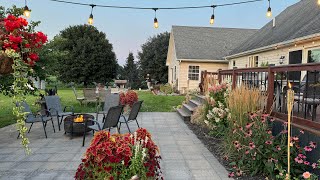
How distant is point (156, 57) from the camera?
29.4m

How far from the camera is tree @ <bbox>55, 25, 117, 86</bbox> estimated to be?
25797mm

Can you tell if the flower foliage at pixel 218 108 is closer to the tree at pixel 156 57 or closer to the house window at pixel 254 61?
the house window at pixel 254 61

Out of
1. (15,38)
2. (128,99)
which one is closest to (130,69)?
(128,99)

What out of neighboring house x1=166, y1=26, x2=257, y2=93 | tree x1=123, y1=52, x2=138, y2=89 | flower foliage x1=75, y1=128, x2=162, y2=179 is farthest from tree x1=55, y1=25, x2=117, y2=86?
flower foliage x1=75, y1=128, x2=162, y2=179

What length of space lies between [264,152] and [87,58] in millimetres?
24352

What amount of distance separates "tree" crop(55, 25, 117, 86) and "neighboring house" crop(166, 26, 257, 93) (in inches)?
351

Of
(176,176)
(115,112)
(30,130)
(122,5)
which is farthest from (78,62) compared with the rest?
(176,176)

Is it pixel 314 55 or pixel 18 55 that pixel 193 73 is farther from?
pixel 18 55

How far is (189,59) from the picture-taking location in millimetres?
17844

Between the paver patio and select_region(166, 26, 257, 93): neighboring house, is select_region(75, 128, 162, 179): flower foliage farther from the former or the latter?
select_region(166, 26, 257, 93): neighboring house

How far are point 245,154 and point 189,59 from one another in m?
14.4

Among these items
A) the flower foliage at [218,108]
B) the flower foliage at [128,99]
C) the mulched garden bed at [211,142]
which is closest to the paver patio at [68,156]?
the mulched garden bed at [211,142]

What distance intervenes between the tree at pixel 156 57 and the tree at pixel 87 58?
4139 millimetres

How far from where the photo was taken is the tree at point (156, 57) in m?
29.5
